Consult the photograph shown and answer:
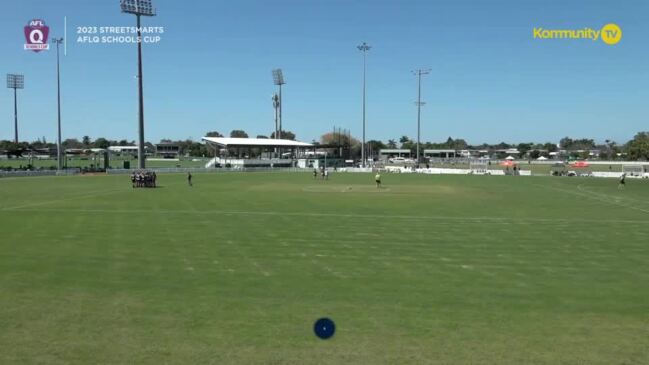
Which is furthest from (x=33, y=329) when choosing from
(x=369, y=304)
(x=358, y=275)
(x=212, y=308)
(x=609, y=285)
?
(x=609, y=285)

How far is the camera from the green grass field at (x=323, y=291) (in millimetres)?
8438

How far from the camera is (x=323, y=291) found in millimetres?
11844

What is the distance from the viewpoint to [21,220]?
24.2m

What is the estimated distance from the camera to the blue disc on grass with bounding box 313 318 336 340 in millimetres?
9070

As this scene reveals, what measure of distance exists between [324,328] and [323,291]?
8.14 feet

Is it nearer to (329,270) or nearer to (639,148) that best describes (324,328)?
(329,270)

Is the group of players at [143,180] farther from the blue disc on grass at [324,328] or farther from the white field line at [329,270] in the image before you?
the blue disc on grass at [324,328]

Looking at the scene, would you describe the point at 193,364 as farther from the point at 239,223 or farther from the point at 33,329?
the point at 239,223

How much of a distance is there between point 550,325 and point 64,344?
898 centimetres

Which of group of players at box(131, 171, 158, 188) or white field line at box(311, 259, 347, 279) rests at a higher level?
group of players at box(131, 171, 158, 188)

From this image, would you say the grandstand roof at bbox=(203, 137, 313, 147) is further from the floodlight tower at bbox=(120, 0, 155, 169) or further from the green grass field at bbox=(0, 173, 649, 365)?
the green grass field at bbox=(0, 173, 649, 365)

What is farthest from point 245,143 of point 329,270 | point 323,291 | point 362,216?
point 323,291

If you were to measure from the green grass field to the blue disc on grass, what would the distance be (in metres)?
0.15

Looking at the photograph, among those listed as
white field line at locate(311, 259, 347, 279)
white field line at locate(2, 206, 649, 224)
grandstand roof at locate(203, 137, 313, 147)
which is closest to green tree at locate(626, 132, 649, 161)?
grandstand roof at locate(203, 137, 313, 147)
